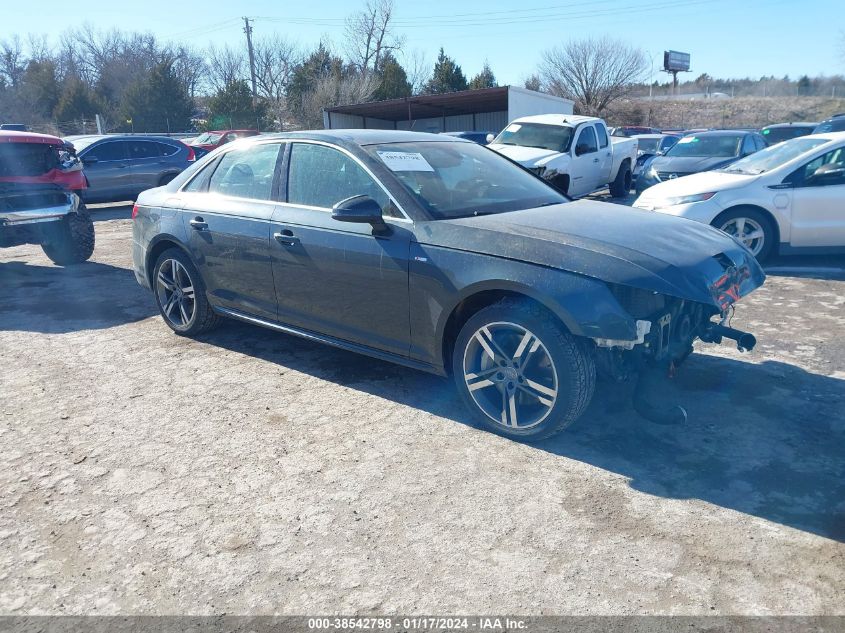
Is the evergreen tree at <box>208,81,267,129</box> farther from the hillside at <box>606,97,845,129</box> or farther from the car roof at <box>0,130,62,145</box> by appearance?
the car roof at <box>0,130,62,145</box>

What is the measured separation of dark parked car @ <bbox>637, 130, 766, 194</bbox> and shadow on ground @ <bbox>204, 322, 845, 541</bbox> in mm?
7914

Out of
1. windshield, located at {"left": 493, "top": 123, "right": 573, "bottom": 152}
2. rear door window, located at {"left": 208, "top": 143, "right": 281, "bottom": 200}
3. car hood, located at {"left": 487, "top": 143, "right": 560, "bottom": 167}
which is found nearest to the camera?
Answer: rear door window, located at {"left": 208, "top": 143, "right": 281, "bottom": 200}

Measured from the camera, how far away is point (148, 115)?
42.7 m

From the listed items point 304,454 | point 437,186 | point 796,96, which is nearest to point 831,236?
point 437,186

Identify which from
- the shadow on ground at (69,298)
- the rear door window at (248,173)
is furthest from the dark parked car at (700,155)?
the shadow on ground at (69,298)

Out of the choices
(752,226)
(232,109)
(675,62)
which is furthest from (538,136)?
(675,62)

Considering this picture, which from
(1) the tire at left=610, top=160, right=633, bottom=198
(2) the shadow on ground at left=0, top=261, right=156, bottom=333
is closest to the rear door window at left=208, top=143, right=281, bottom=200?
(2) the shadow on ground at left=0, top=261, right=156, bottom=333

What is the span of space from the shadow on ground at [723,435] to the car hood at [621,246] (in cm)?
72

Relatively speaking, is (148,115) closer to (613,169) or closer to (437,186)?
(613,169)

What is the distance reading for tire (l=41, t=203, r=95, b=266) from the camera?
837cm

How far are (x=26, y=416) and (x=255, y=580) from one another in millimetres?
2373

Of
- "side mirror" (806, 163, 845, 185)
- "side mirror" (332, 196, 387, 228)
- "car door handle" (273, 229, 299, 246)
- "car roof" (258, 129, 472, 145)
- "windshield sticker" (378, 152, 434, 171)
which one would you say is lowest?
A: "car door handle" (273, 229, 299, 246)

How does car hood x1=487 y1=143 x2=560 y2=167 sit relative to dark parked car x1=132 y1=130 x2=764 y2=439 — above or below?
above

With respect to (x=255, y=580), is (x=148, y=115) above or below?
above
